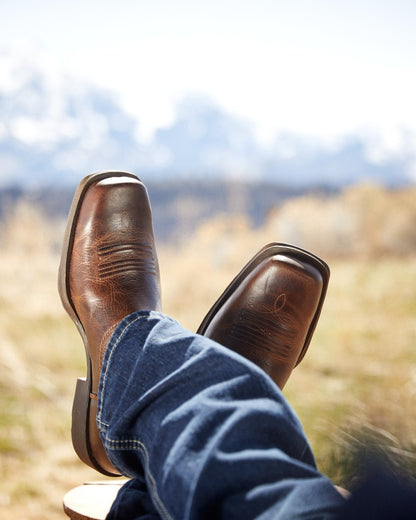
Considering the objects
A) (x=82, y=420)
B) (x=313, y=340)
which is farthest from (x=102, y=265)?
(x=313, y=340)

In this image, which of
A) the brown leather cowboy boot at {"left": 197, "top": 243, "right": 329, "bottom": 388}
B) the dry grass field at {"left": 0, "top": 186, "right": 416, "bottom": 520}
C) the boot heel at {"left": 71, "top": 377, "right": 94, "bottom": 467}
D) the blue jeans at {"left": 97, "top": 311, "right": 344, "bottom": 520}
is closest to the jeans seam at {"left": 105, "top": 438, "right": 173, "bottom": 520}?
the blue jeans at {"left": 97, "top": 311, "right": 344, "bottom": 520}

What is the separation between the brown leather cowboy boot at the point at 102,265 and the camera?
2.67ft

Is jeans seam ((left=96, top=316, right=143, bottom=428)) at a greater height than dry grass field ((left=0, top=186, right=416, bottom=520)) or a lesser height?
greater

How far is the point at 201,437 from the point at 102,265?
499mm

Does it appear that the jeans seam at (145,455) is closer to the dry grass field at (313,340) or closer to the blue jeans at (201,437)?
the blue jeans at (201,437)

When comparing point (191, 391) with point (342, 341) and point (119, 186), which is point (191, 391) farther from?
point (342, 341)

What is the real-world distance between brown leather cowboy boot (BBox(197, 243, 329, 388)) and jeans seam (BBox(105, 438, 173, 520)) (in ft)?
1.14

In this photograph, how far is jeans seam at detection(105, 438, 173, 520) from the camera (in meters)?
0.47

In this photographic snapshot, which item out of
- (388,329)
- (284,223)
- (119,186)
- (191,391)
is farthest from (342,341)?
(191,391)

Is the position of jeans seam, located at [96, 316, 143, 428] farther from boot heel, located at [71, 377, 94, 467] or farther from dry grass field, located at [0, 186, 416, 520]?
dry grass field, located at [0, 186, 416, 520]

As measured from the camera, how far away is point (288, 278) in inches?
35.7

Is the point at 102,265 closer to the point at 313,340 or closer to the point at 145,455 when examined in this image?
the point at 145,455

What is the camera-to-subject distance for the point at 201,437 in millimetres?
459

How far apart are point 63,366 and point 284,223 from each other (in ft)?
4.19
